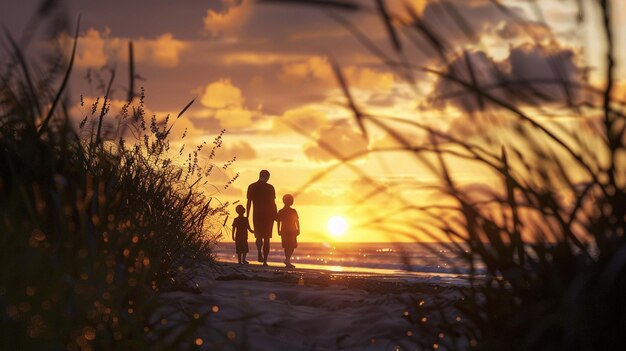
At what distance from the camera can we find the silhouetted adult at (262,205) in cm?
1383

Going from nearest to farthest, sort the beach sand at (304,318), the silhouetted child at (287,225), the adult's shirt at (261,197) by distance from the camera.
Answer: the beach sand at (304,318), the adult's shirt at (261,197), the silhouetted child at (287,225)

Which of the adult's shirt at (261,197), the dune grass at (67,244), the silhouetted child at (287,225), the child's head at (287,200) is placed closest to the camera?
the dune grass at (67,244)

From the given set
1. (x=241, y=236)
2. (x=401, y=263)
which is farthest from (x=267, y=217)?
(x=401, y=263)

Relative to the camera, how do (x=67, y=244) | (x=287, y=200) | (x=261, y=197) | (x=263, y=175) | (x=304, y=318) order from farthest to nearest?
(x=287, y=200) < (x=263, y=175) < (x=261, y=197) < (x=304, y=318) < (x=67, y=244)

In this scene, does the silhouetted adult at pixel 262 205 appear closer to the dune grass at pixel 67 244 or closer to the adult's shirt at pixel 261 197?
the adult's shirt at pixel 261 197

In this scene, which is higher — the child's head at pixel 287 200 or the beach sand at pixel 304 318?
the child's head at pixel 287 200

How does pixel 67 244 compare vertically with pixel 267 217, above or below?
below

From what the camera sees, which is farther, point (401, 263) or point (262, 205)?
point (262, 205)

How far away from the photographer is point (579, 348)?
75.0 inches

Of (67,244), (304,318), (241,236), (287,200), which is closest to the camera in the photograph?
(67,244)

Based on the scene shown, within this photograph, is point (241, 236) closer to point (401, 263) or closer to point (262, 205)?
point (262, 205)

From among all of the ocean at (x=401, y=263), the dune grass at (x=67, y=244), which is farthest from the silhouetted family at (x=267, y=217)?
the dune grass at (x=67, y=244)

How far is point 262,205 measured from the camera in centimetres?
1387

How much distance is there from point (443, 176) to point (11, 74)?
173 cm
